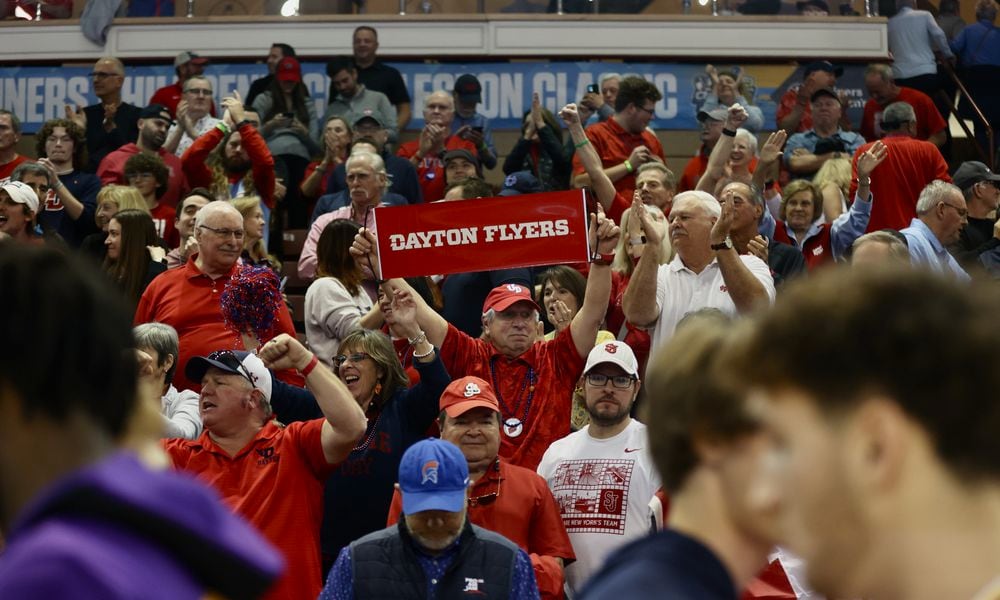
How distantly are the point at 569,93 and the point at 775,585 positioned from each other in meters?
10.0

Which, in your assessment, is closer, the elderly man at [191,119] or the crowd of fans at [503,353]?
the crowd of fans at [503,353]

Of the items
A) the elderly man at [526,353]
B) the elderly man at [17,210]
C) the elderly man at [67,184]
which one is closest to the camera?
the elderly man at [526,353]

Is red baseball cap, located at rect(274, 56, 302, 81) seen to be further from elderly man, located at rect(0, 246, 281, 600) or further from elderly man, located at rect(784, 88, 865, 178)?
elderly man, located at rect(0, 246, 281, 600)

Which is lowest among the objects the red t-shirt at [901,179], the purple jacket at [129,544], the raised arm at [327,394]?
the purple jacket at [129,544]

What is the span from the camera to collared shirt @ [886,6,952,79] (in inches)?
600

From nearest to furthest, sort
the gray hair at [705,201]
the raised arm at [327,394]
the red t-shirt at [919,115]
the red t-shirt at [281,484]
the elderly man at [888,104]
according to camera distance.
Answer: the raised arm at [327,394] < the red t-shirt at [281,484] < the gray hair at [705,201] < the elderly man at [888,104] < the red t-shirt at [919,115]

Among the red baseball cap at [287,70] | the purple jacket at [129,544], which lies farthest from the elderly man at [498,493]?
the red baseball cap at [287,70]

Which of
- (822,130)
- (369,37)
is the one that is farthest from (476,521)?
(369,37)

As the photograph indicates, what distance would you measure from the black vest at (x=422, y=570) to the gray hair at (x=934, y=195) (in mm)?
4182

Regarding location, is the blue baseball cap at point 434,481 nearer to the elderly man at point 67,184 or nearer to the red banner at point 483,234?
the red banner at point 483,234

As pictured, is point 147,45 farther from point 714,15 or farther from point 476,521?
point 476,521

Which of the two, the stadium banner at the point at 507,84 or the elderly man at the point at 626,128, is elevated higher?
the stadium banner at the point at 507,84

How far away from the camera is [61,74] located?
1566 cm

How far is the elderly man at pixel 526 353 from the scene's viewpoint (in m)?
6.86
